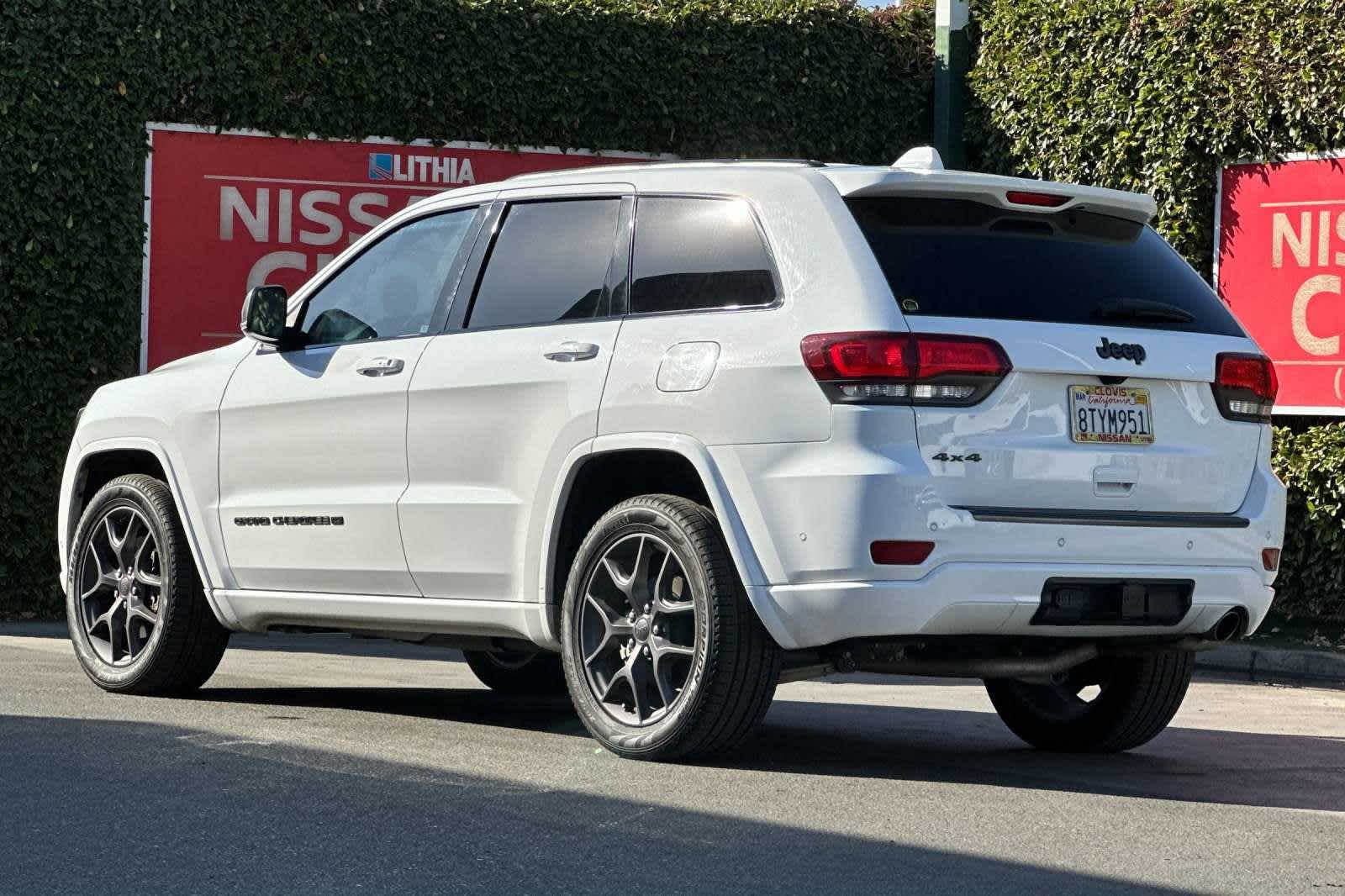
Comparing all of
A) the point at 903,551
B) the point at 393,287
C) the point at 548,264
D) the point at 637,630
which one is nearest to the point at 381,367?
the point at 393,287

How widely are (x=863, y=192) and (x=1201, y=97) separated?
7056mm

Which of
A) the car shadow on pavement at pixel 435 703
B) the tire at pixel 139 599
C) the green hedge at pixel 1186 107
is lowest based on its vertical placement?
the car shadow on pavement at pixel 435 703

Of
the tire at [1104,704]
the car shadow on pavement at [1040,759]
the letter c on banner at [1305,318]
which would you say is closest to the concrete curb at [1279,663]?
the letter c on banner at [1305,318]

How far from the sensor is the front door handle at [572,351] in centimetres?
723

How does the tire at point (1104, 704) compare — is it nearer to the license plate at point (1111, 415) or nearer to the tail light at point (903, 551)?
the license plate at point (1111, 415)

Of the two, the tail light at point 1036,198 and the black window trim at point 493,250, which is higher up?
the tail light at point 1036,198

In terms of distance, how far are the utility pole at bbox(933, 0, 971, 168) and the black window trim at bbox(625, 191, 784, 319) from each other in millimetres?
7981

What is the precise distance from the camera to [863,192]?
6953mm

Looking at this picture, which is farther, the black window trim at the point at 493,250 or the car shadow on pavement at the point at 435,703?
the car shadow on pavement at the point at 435,703

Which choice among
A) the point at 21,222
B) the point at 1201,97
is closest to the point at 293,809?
the point at 21,222

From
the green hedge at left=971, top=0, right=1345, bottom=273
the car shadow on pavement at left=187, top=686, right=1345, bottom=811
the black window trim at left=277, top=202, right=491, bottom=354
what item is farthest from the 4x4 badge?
the green hedge at left=971, top=0, right=1345, bottom=273

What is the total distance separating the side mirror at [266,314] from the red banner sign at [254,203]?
5561mm

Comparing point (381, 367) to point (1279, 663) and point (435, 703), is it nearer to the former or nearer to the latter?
point (435, 703)

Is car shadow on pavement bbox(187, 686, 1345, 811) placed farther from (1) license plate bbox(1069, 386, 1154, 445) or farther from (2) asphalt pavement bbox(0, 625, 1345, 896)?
(1) license plate bbox(1069, 386, 1154, 445)
